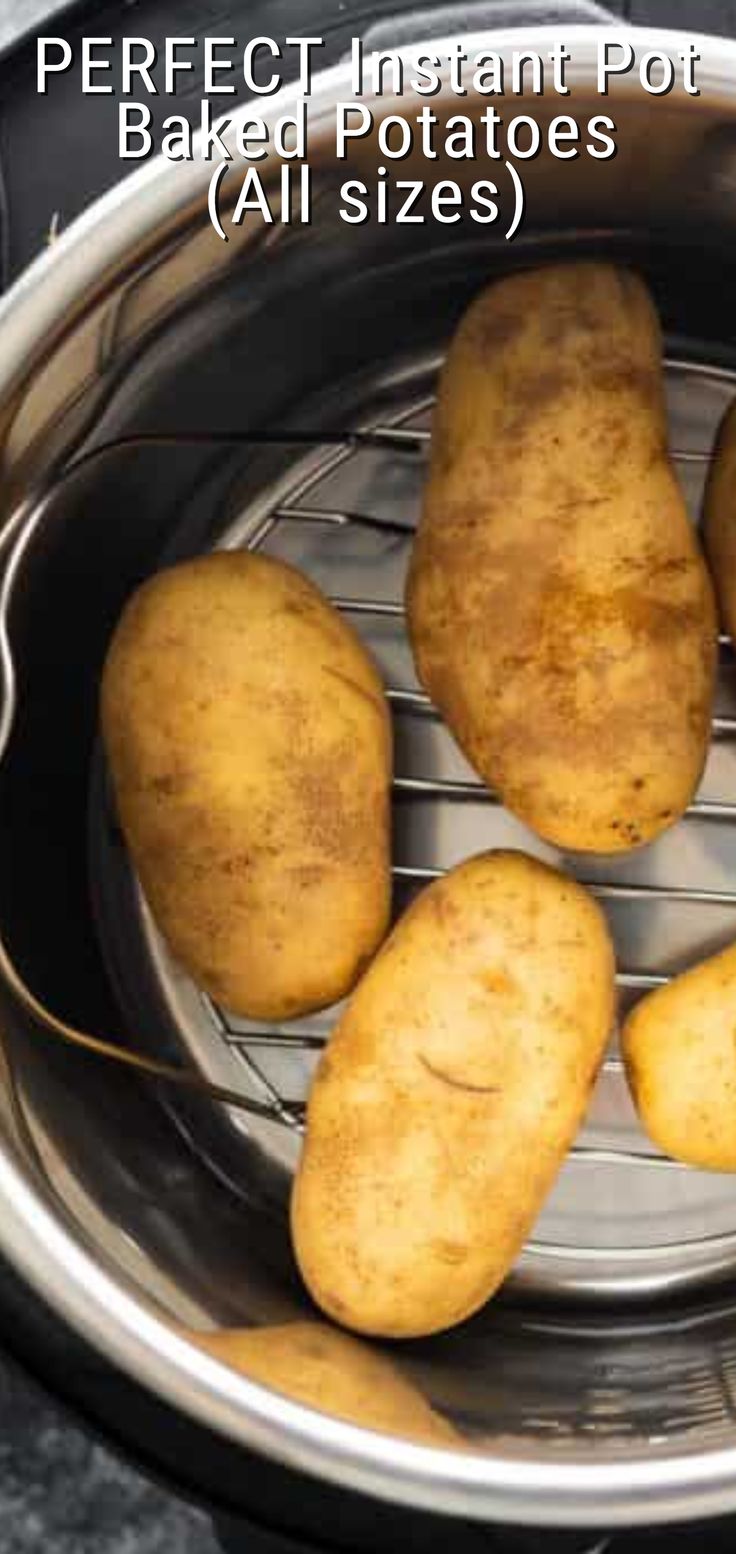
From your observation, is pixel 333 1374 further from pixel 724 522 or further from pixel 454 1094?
pixel 724 522

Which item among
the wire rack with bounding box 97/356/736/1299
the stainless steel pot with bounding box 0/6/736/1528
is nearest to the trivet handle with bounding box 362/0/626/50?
the stainless steel pot with bounding box 0/6/736/1528

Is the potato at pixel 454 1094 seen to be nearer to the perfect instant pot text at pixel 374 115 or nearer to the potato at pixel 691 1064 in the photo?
the potato at pixel 691 1064

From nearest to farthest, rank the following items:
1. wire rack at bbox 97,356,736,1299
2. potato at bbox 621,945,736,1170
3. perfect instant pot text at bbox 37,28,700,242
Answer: perfect instant pot text at bbox 37,28,700,242 < potato at bbox 621,945,736,1170 < wire rack at bbox 97,356,736,1299

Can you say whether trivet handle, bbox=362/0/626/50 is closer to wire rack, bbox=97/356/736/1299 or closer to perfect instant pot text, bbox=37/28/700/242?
perfect instant pot text, bbox=37/28/700/242

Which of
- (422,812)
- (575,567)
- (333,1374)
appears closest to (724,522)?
(575,567)

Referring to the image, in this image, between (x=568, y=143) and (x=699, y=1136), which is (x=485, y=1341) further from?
(x=568, y=143)
